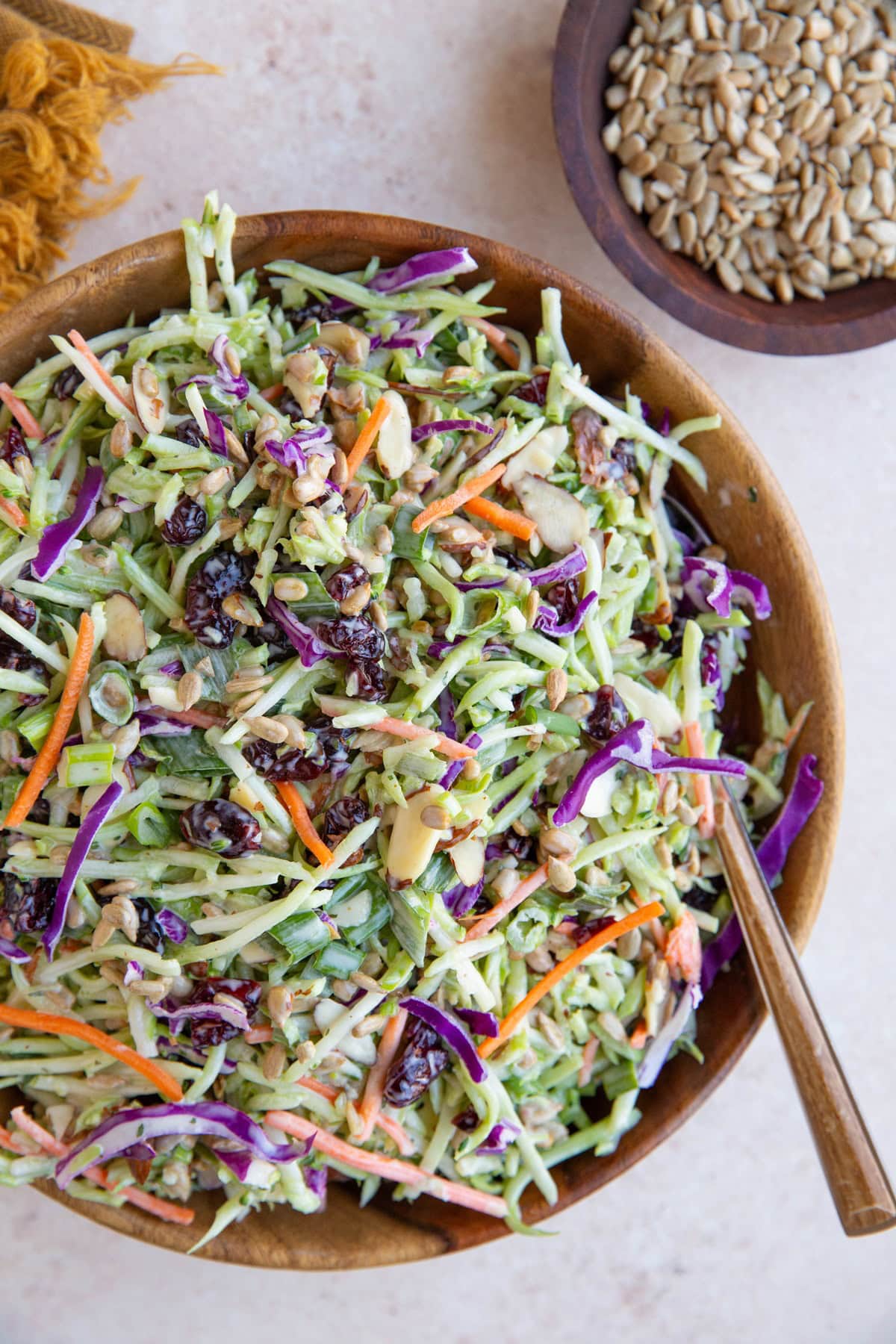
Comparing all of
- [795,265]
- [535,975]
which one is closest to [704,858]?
[535,975]

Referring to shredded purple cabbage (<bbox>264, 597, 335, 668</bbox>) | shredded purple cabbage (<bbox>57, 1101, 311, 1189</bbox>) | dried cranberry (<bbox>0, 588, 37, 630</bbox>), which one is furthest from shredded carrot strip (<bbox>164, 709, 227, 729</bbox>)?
shredded purple cabbage (<bbox>57, 1101, 311, 1189</bbox>)

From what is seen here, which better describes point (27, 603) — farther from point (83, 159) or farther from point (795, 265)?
point (795, 265)

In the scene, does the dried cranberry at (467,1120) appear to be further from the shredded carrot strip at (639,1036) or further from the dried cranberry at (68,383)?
the dried cranberry at (68,383)

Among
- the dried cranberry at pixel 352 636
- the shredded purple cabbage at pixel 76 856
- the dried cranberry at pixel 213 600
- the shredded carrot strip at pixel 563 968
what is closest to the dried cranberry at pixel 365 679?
the dried cranberry at pixel 352 636

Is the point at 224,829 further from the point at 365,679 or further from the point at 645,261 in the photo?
the point at 645,261

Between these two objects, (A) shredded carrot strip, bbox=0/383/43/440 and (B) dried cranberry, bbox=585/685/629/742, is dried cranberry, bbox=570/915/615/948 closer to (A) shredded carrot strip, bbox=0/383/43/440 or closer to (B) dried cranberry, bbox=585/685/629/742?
(B) dried cranberry, bbox=585/685/629/742

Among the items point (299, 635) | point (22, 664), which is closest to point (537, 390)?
point (299, 635)
